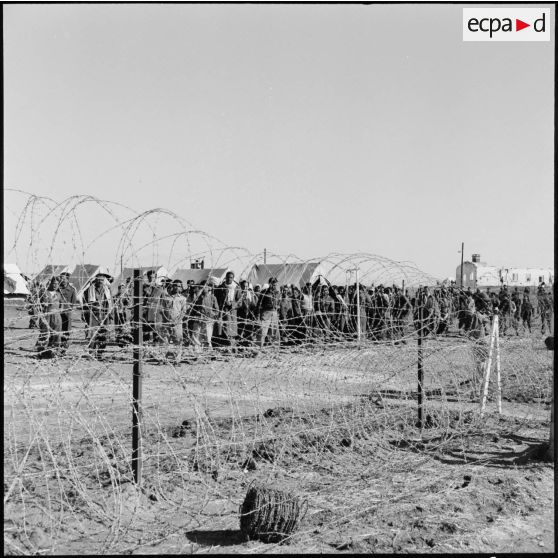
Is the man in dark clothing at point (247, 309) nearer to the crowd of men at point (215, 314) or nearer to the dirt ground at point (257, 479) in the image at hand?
the crowd of men at point (215, 314)

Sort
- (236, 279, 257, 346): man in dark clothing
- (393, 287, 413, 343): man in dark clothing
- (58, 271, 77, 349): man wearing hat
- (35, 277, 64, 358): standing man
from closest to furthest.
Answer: (35, 277, 64, 358): standing man, (58, 271, 77, 349): man wearing hat, (236, 279, 257, 346): man in dark clothing, (393, 287, 413, 343): man in dark clothing

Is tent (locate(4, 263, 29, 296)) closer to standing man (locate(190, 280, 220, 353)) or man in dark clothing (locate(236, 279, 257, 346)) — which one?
standing man (locate(190, 280, 220, 353))

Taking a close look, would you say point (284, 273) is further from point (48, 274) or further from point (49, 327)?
point (49, 327)

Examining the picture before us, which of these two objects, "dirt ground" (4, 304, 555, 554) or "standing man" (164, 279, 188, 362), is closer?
"dirt ground" (4, 304, 555, 554)

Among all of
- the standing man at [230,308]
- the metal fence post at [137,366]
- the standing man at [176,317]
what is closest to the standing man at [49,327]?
the metal fence post at [137,366]

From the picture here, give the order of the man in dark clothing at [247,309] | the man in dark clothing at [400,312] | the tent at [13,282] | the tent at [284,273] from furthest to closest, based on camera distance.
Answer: the man in dark clothing at [400,312] < the man in dark clothing at [247,309] < the tent at [284,273] < the tent at [13,282]

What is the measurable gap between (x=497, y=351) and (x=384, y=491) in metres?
3.02

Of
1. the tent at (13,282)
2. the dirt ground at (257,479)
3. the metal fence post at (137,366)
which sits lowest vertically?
the dirt ground at (257,479)

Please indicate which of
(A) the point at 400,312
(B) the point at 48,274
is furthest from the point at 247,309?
(B) the point at 48,274

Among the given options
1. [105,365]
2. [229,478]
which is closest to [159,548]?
[105,365]

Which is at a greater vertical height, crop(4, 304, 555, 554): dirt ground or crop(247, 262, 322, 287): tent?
crop(247, 262, 322, 287): tent

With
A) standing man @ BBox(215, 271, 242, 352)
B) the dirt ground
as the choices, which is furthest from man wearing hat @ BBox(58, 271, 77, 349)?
standing man @ BBox(215, 271, 242, 352)

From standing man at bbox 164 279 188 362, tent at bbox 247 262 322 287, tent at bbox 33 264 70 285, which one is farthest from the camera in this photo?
tent at bbox 247 262 322 287

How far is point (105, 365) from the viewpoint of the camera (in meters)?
3.84
